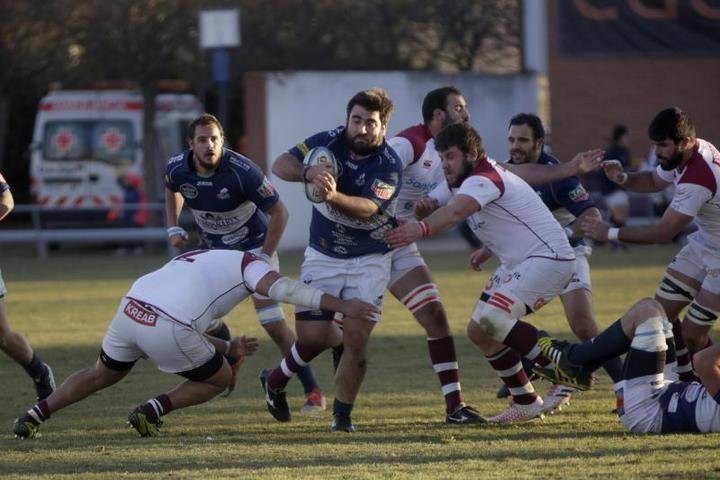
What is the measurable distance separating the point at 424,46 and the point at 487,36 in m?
1.43

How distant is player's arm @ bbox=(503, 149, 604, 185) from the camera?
334 inches

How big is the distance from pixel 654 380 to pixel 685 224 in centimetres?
118

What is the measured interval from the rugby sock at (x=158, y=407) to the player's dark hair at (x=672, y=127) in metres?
3.35

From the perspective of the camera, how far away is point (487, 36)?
95.1 feet

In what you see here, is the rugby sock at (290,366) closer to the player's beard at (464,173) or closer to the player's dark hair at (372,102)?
the player's beard at (464,173)

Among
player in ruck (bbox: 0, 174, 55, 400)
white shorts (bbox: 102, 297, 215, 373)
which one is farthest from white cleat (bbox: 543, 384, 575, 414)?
player in ruck (bbox: 0, 174, 55, 400)

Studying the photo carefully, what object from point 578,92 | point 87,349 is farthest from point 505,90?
point 87,349

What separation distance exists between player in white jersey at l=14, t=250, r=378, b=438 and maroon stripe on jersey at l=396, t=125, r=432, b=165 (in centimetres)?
181

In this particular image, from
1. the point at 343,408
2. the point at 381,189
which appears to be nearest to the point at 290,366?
the point at 343,408

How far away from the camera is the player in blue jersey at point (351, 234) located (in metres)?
8.27

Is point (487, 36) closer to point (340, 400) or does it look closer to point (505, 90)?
point (505, 90)

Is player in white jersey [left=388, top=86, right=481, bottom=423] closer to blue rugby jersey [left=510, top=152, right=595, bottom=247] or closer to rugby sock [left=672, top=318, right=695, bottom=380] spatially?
blue rugby jersey [left=510, top=152, right=595, bottom=247]

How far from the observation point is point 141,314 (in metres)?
7.65

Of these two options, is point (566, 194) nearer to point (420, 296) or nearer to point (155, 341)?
point (420, 296)
